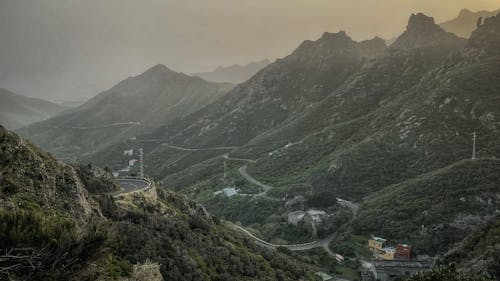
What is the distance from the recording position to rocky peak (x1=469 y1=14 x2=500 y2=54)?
82062 millimetres

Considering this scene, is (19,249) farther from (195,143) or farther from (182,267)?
(195,143)

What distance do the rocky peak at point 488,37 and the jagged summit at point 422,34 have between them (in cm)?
3363

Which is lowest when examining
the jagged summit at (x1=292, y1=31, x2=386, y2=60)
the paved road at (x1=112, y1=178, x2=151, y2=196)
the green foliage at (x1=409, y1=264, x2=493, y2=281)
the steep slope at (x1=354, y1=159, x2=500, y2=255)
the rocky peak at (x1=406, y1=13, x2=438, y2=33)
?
the steep slope at (x1=354, y1=159, x2=500, y2=255)

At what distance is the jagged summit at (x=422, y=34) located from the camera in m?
126

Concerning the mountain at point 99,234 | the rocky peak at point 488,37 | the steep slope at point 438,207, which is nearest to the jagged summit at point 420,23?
the rocky peak at point 488,37

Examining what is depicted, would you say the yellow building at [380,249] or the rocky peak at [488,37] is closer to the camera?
the yellow building at [380,249]

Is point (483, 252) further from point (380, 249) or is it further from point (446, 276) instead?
point (380, 249)

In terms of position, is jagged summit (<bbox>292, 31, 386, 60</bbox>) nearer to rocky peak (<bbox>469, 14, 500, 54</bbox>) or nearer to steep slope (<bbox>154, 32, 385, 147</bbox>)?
steep slope (<bbox>154, 32, 385, 147</bbox>)

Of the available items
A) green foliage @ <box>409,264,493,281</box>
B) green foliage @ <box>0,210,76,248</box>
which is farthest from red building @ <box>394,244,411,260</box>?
green foliage @ <box>0,210,76,248</box>

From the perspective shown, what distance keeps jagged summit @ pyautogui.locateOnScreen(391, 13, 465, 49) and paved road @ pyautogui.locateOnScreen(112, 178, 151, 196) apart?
11052 cm

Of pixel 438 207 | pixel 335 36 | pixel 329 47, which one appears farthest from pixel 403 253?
pixel 335 36

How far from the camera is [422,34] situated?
435 feet

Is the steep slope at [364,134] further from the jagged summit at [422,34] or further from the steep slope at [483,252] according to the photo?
the steep slope at [483,252]

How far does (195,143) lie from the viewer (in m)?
127
